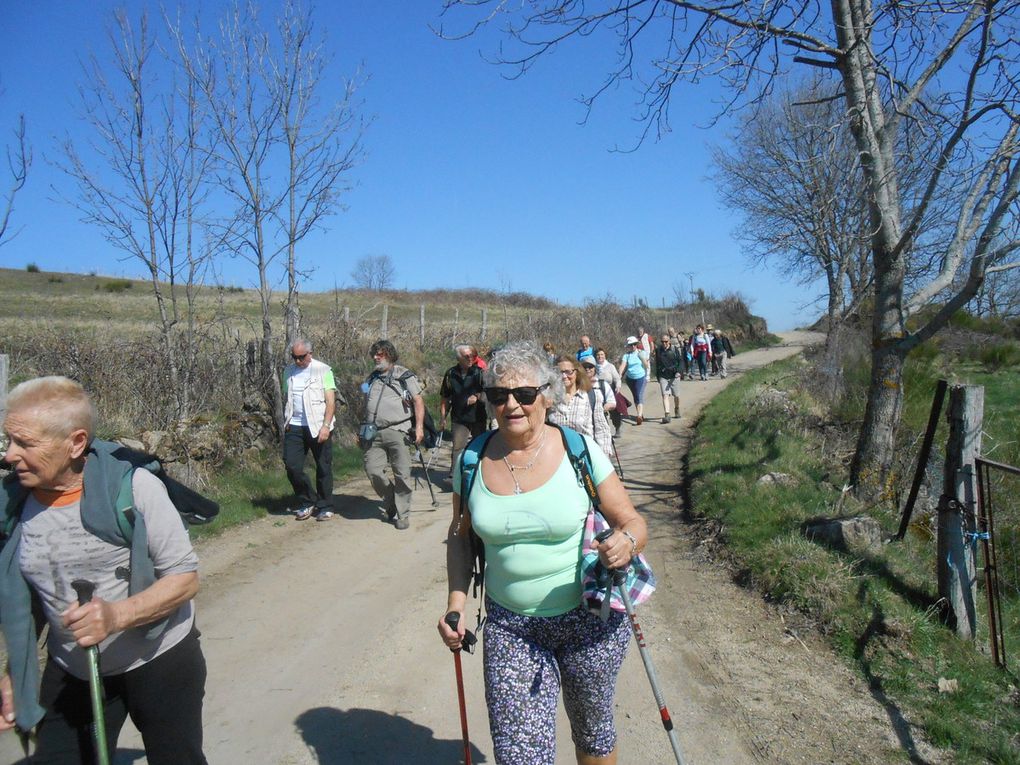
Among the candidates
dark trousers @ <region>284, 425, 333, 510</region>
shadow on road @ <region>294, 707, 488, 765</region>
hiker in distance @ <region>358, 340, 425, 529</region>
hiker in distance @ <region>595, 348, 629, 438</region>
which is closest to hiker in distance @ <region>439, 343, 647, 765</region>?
shadow on road @ <region>294, 707, 488, 765</region>

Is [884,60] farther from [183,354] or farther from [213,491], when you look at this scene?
[183,354]

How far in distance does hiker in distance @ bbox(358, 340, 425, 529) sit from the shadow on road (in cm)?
381

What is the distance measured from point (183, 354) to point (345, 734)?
7.52 meters

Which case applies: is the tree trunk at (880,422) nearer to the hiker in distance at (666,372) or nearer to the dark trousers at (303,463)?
the dark trousers at (303,463)

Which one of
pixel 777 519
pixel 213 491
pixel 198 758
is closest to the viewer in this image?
pixel 198 758

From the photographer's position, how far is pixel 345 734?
3.88 m

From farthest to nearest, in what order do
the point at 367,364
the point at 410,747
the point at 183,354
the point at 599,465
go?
the point at 367,364, the point at 183,354, the point at 410,747, the point at 599,465

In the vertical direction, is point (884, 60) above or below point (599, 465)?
above

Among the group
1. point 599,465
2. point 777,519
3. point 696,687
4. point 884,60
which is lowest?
point 696,687

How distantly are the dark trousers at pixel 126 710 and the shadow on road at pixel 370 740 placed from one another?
1206 mm

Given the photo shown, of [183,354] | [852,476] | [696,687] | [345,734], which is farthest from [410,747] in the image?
[183,354]

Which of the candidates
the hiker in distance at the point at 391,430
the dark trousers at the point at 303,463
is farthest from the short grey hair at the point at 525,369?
the dark trousers at the point at 303,463

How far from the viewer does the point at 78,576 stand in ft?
7.95

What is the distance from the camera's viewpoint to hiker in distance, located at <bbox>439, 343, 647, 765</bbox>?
273 centimetres
